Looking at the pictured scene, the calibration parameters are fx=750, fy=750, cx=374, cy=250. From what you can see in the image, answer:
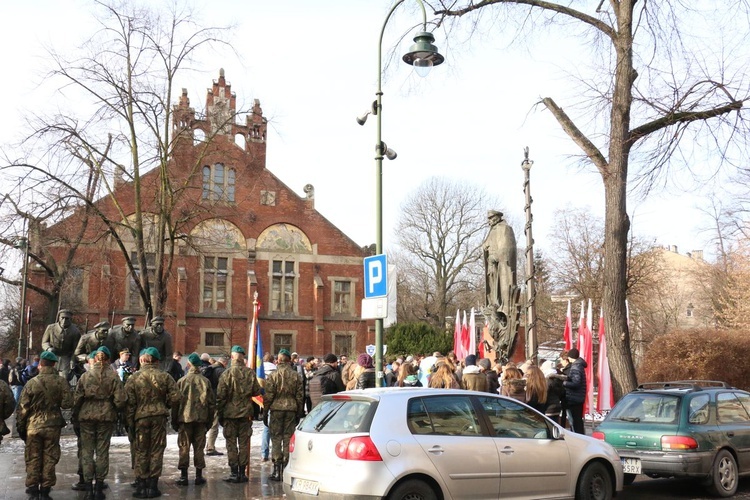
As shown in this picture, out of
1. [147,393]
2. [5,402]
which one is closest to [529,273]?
[147,393]

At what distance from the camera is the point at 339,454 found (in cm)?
742

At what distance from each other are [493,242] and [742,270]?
29211mm

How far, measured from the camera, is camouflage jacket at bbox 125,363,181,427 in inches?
403

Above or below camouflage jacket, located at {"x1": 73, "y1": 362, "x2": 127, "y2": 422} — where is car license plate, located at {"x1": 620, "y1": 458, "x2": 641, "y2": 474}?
below

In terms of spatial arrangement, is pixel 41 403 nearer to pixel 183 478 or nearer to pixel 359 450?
pixel 183 478

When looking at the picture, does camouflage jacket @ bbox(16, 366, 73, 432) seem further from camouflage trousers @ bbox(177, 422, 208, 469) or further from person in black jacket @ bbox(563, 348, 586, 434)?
person in black jacket @ bbox(563, 348, 586, 434)

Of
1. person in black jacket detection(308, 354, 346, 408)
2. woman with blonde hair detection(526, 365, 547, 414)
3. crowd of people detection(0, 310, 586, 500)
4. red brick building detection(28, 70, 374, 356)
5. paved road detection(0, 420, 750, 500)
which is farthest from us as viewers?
red brick building detection(28, 70, 374, 356)

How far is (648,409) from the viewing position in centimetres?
1073

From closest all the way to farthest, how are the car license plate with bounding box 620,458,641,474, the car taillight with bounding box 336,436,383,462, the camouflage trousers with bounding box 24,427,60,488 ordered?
1. the car taillight with bounding box 336,436,383,462
2. the camouflage trousers with bounding box 24,427,60,488
3. the car license plate with bounding box 620,458,641,474

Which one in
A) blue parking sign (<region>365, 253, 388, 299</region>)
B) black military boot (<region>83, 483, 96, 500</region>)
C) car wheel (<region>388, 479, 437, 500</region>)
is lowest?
black military boot (<region>83, 483, 96, 500</region>)

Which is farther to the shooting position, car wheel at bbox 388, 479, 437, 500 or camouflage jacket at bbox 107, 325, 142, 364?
camouflage jacket at bbox 107, 325, 142, 364

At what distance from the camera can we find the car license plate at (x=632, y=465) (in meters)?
10.2

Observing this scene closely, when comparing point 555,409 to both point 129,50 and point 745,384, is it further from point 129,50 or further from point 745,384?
point 129,50

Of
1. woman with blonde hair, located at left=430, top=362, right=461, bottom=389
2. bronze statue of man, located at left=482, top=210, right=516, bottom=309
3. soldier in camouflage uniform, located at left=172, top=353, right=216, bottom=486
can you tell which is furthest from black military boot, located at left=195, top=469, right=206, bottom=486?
bronze statue of man, located at left=482, top=210, right=516, bottom=309
